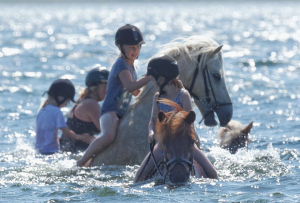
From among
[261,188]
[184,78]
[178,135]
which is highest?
[184,78]

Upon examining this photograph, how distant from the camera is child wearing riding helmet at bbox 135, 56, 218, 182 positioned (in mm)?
6824

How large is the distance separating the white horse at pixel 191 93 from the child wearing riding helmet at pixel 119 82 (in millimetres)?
136

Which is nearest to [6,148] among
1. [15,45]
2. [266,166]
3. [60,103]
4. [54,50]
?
[60,103]

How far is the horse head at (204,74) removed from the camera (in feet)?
26.1

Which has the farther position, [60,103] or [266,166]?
[60,103]

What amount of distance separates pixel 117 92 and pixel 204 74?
3.77ft

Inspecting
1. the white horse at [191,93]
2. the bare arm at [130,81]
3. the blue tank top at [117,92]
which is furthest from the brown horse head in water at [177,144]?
the blue tank top at [117,92]

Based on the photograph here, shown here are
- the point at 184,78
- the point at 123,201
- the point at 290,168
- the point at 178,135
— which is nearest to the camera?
the point at 178,135

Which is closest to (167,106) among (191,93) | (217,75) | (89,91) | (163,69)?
(163,69)

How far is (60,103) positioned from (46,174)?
87.5 inches

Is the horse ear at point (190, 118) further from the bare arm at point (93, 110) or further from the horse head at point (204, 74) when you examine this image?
the bare arm at point (93, 110)

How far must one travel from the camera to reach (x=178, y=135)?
6.14 m

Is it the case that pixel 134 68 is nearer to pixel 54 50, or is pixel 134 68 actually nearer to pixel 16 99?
pixel 16 99

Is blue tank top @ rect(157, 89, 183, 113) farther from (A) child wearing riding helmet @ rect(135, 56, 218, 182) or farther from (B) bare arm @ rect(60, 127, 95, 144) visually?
(B) bare arm @ rect(60, 127, 95, 144)
